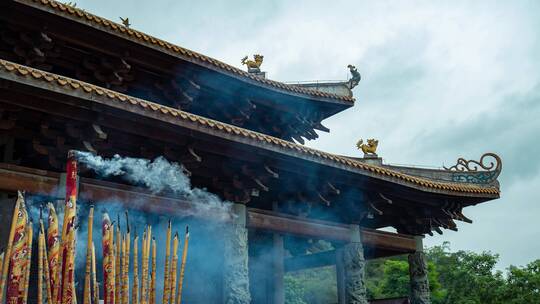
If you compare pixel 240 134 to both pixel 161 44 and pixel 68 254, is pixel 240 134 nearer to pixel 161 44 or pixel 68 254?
pixel 161 44

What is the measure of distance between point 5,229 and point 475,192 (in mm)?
7837

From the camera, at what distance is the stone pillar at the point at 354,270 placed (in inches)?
363

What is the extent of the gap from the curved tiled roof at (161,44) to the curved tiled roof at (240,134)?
7.50 ft

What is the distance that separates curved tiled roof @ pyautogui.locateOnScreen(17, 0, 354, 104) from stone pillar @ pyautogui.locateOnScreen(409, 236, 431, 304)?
3.72m

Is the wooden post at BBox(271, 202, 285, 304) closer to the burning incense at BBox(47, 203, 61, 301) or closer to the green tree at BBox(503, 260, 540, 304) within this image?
the burning incense at BBox(47, 203, 61, 301)

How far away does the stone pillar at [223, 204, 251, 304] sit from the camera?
24.6 feet

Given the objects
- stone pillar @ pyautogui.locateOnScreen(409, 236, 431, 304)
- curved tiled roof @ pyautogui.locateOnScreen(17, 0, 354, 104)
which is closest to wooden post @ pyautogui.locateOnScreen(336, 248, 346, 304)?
stone pillar @ pyautogui.locateOnScreen(409, 236, 431, 304)

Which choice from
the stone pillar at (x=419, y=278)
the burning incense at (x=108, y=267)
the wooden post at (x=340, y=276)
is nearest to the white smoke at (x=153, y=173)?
the burning incense at (x=108, y=267)

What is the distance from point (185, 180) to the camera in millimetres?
7367

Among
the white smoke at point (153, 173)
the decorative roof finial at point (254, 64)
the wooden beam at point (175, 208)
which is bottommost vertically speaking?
the wooden beam at point (175, 208)

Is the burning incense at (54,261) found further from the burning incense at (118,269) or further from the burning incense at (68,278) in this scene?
the burning incense at (118,269)

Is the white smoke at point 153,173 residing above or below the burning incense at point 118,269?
above

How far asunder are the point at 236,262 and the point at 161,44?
3.63m

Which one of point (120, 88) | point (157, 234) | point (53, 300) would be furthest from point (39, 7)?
point (53, 300)
